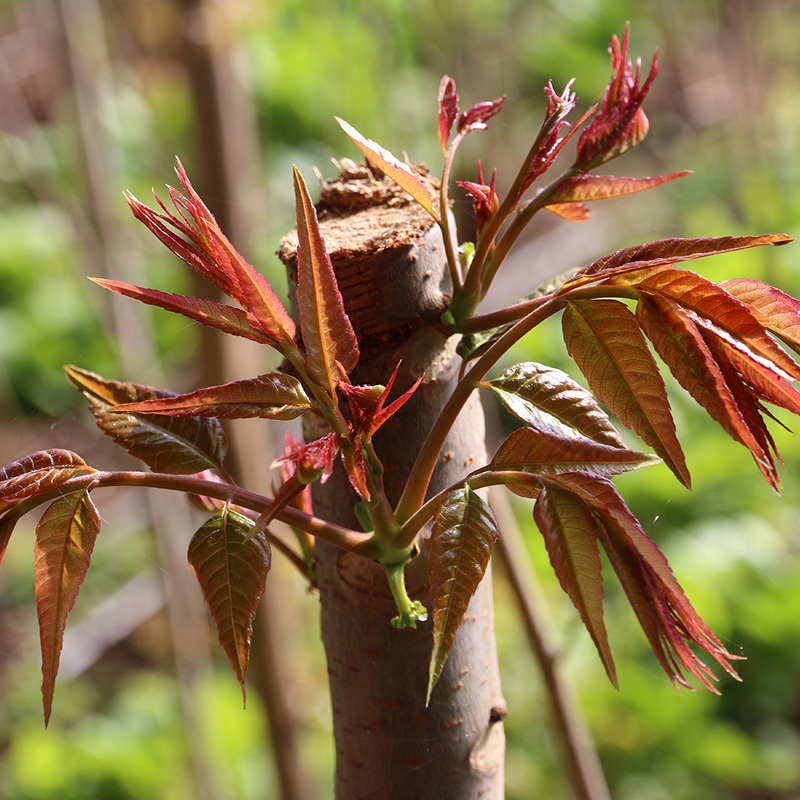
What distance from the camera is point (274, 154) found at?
3199 millimetres

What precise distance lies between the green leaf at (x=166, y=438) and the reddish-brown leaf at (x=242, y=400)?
0.06 m

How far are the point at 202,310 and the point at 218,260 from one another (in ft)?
0.06

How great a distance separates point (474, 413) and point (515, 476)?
96 mm

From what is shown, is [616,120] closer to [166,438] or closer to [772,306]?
[772,306]

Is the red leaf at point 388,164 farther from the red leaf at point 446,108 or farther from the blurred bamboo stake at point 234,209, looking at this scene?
the blurred bamboo stake at point 234,209

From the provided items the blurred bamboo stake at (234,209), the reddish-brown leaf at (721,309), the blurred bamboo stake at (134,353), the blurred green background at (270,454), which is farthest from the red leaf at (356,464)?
the blurred bamboo stake at (134,353)

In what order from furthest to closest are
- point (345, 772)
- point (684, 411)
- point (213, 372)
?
point (684, 411) → point (213, 372) → point (345, 772)

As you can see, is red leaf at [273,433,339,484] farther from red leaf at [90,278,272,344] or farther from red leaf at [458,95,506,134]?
red leaf at [458,95,506,134]

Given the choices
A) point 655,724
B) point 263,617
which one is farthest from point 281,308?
point 655,724

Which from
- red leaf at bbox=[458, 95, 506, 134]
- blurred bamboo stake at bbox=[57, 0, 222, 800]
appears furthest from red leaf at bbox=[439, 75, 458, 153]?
blurred bamboo stake at bbox=[57, 0, 222, 800]

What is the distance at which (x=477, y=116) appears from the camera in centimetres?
34

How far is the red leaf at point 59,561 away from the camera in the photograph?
0.26m

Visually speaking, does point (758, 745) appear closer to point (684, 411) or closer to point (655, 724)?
point (655, 724)

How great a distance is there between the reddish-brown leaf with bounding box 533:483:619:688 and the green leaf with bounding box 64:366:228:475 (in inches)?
5.2
